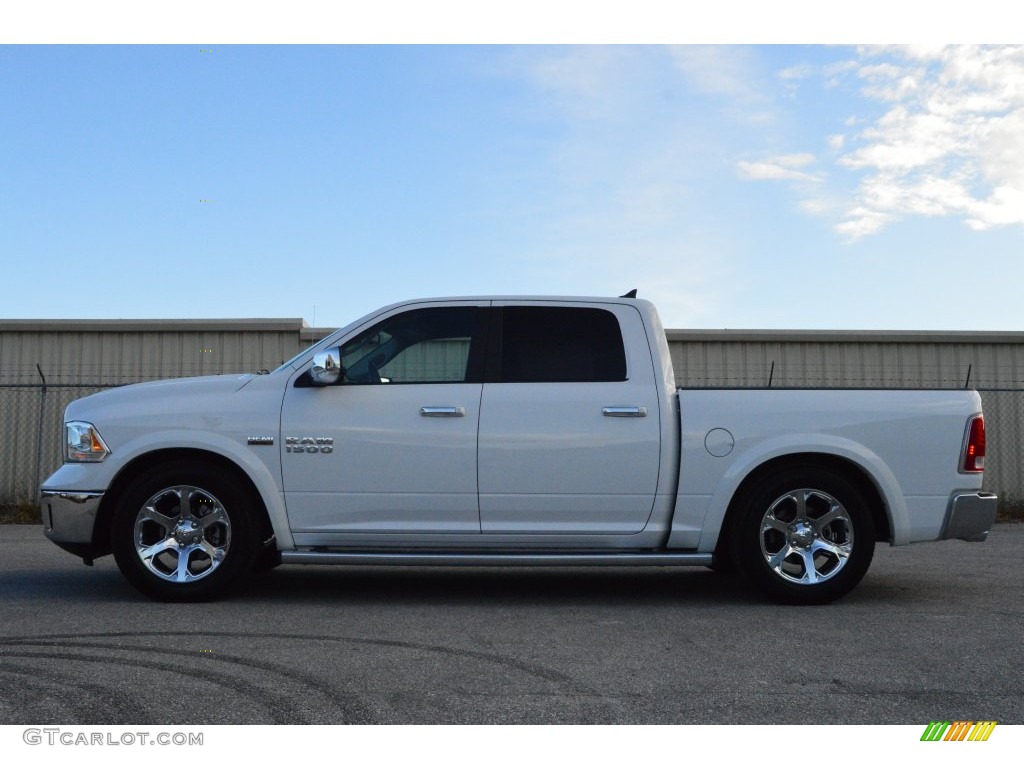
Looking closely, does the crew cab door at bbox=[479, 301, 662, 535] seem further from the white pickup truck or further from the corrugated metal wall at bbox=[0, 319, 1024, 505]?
the corrugated metal wall at bbox=[0, 319, 1024, 505]

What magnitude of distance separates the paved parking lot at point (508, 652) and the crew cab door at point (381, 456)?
0.56 metres

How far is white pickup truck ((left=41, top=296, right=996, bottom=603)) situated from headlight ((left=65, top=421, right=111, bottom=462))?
1cm

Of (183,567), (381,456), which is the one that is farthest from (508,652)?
(183,567)

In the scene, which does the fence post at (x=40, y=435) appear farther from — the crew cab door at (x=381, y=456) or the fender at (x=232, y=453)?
the crew cab door at (x=381, y=456)

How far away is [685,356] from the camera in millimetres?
15625

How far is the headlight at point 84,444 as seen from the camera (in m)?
6.50

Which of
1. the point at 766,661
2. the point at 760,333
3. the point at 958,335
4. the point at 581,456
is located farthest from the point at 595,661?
the point at 958,335

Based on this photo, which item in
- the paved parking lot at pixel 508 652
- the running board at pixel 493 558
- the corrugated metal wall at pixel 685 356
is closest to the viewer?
the paved parking lot at pixel 508 652

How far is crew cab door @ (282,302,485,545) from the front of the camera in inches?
251

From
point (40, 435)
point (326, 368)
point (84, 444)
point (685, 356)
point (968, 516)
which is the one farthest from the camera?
point (685, 356)

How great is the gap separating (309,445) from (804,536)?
316cm

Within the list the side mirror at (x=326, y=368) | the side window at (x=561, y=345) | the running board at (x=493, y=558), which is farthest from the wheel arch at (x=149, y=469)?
the side window at (x=561, y=345)
